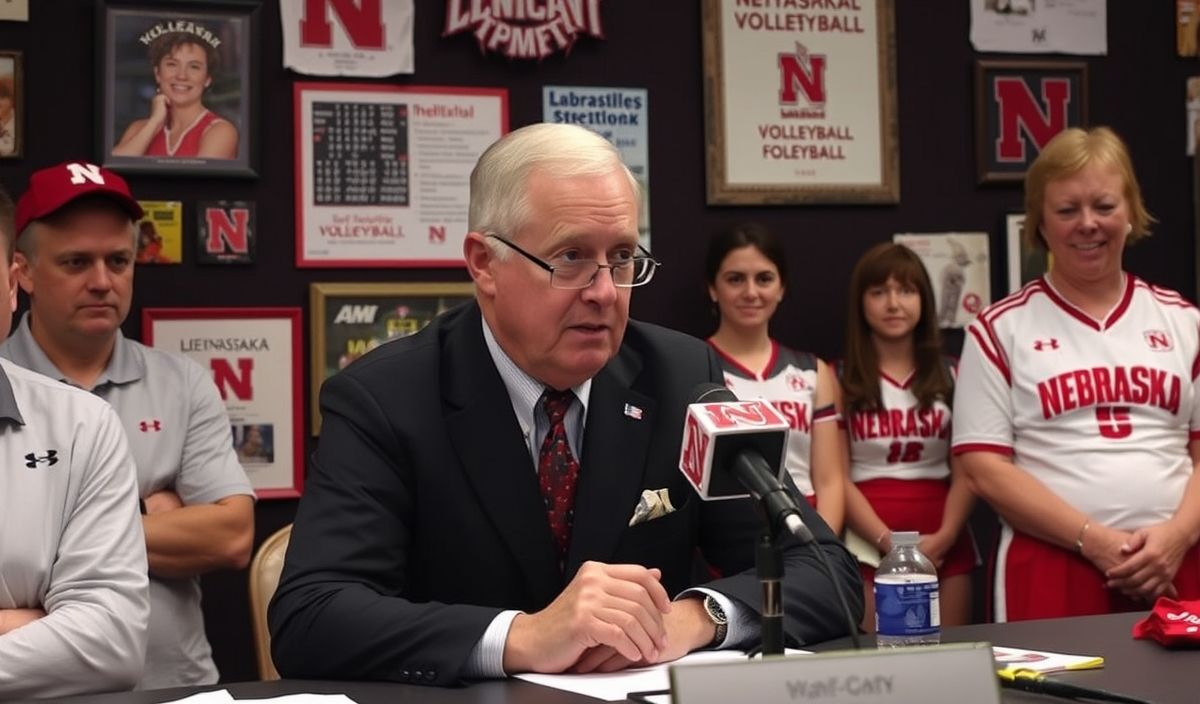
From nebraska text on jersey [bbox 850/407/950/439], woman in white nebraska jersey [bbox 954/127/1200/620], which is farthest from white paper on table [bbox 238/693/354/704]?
nebraska text on jersey [bbox 850/407/950/439]

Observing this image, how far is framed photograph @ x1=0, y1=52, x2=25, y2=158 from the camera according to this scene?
3814 mm

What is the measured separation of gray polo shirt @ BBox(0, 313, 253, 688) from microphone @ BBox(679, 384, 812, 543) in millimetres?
1879

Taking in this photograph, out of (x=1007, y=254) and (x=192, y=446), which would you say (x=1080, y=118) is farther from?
(x=192, y=446)

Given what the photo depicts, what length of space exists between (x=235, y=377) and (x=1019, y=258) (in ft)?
8.17

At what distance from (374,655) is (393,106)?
254cm

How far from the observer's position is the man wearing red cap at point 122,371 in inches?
125

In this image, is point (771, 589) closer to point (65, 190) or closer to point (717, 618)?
point (717, 618)

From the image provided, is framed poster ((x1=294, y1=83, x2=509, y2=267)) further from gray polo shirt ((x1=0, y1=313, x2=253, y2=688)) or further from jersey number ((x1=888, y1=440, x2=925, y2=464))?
jersey number ((x1=888, y1=440, x2=925, y2=464))

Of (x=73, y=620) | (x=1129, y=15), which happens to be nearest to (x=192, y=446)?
(x=73, y=620)

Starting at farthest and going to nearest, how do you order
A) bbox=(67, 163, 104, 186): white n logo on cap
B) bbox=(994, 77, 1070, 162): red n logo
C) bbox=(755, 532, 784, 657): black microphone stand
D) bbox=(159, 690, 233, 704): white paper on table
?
bbox=(994, 77, 1070, 162): red n logo → bbox=(67, 163, 104, 186): white n logo on cap → bbox=(159, 690, 233, 704): white paper on table → bbox=(755, 532, 784, 657): black microphone stand

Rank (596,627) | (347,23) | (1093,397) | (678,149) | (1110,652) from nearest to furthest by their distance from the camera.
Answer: (596,627) → (1110,652) → (1093,397) → (347,23) → (678,149)

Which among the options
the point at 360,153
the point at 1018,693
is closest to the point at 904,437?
the point at 360,153

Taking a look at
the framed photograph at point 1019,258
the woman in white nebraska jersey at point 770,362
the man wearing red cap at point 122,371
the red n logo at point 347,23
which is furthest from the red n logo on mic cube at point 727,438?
the framed photograph at point 1019,258

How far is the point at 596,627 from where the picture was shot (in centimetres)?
177
